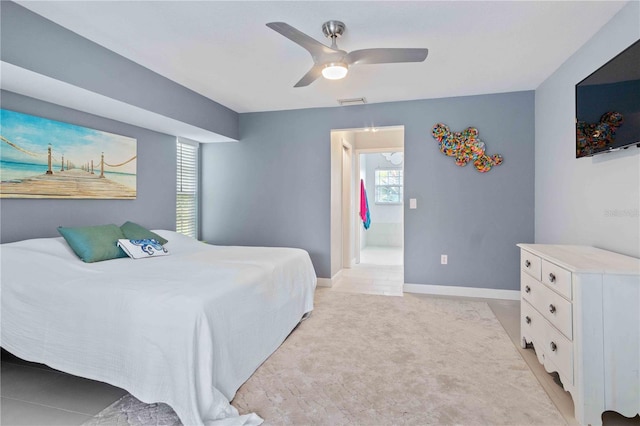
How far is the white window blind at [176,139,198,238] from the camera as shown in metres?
4.52

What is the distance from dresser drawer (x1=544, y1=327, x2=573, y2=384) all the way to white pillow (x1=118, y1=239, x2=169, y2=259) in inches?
122

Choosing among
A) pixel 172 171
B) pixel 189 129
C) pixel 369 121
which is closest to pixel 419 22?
pixel 369 121

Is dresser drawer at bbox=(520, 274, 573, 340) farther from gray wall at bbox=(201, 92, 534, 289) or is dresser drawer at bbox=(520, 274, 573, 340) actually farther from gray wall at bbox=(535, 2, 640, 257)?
gray wall at bbox=(201, 92, 534, 289)

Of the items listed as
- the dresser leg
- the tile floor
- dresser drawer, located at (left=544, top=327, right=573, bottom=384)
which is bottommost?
the tile floor

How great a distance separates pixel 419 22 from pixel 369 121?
199 centimetres

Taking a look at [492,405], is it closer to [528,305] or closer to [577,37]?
[528,305]

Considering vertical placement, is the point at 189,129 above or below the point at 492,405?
above

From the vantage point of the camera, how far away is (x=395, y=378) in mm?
2146

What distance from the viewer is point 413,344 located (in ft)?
8.70

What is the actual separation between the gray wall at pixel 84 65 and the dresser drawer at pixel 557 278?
3.52m

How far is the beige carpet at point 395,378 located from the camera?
1.77 metres

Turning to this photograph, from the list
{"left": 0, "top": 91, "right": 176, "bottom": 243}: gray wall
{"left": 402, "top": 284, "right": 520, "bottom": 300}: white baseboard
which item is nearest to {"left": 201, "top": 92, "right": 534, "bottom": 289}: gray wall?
{"left": 402, "top": 284, "right": 520, "bottom": 300}: white baseboard

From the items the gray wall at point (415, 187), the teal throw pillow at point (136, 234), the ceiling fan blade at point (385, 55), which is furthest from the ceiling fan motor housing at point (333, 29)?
the teal throw pillow at point (136, 234)

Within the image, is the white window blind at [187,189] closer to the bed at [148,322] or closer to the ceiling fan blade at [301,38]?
the bed at [148,322]
